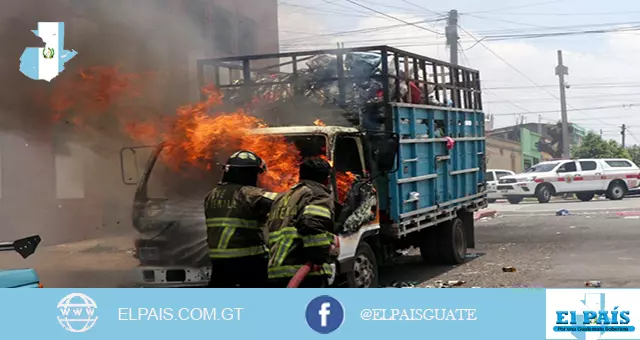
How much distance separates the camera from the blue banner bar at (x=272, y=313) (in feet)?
13.8

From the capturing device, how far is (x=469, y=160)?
8.17 m

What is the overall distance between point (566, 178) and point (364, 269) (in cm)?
609

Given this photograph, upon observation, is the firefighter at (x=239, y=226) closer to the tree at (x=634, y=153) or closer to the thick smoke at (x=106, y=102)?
the thick smoke at (x=106, y=102)

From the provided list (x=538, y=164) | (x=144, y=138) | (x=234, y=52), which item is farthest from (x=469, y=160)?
(x=144, y=138)

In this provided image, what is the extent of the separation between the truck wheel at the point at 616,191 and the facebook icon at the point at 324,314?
6.76 metres

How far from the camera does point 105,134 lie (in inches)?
237

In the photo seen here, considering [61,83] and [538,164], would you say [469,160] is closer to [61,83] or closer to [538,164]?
[538,164]

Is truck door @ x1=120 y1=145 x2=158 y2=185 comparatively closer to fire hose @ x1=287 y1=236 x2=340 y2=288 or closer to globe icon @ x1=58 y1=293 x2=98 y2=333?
globe icon @ x1=58 y1=293 x2=98 y2=333

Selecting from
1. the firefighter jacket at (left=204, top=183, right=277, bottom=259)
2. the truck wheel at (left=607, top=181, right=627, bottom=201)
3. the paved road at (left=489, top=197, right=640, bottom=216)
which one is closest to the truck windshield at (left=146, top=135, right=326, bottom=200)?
the firefighter jacket at (left=204, top=183, right=277, bottom=259)

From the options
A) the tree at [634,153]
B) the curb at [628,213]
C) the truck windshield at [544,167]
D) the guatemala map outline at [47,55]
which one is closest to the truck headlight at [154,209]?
the guatemala map outline at [47,55]

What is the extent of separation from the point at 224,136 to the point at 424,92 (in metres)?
2.39

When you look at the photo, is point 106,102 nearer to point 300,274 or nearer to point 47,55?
point 47,55

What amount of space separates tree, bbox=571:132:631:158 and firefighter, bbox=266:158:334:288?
2652 millimetres

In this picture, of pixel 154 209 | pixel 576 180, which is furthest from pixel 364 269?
pixel 576 180
